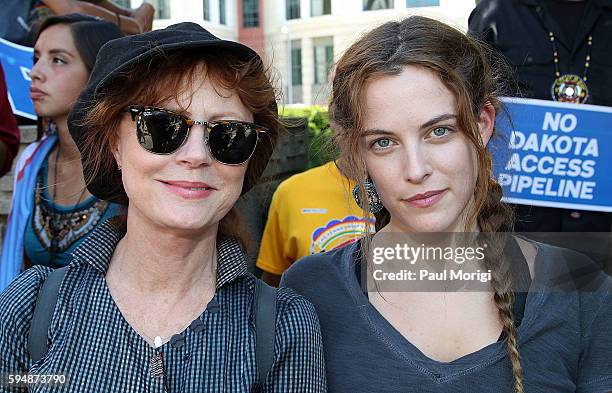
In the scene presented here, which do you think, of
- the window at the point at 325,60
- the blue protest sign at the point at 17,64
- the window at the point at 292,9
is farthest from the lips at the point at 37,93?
the window at the point at 292,9

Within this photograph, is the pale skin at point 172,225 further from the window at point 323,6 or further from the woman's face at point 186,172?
the window at point 323,6

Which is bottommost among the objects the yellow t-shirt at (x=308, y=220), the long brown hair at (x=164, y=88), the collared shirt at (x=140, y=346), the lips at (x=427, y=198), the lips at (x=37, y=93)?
the yellow t-shirt at (x=308, y=220)

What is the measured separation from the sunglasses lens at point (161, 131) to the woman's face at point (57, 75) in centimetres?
198

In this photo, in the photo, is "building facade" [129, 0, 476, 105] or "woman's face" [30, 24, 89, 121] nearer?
"building facade" [129, 0, 476, 105]

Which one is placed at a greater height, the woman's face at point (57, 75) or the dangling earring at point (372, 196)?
the woman's face at point (57, 75)

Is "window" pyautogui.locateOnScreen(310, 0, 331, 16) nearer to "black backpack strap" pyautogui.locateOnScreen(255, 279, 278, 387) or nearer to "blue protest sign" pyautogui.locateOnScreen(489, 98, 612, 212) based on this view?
"blue protest sign" pyautogui.locateOnScreen(489, 98, 612, 212)

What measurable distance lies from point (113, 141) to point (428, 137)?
2.96ft

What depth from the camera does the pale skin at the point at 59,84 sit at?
360 cm

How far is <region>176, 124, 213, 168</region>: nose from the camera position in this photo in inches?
71.6

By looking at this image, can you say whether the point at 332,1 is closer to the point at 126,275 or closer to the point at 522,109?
the point at 522,109

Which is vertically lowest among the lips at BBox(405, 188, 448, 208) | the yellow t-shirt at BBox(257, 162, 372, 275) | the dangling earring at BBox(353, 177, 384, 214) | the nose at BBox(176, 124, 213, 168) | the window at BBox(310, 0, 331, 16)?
the yellow t-shirt at BBox(257, 162, 372, 275)

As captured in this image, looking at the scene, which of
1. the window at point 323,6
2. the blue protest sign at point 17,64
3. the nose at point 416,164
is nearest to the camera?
the nose at point 416,164

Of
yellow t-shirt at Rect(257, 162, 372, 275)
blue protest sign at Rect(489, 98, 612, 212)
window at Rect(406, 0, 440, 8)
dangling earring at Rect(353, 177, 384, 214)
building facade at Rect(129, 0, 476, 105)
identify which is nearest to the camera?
dangling earring at Rect(353, 177, 384, 214)

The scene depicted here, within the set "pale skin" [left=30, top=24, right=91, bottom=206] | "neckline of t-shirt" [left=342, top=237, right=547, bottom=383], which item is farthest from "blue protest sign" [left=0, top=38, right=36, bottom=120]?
"neckline of t-shirt" [left=342, top=237, right=547, bottom=383]
